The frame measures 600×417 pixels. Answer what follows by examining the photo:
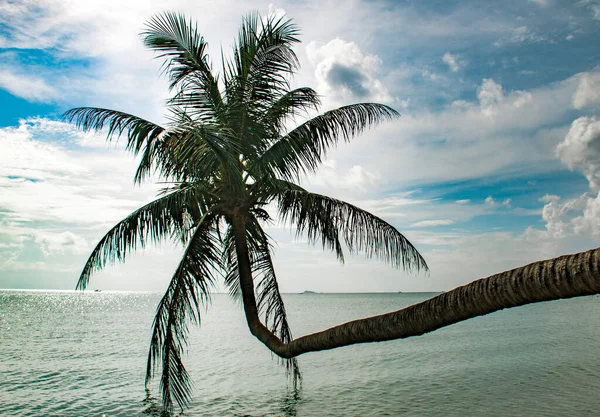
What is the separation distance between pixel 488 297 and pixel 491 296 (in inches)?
1.3

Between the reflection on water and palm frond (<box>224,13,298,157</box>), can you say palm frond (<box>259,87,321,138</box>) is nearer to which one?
palm frond (<box>224,13,298,157</box>)

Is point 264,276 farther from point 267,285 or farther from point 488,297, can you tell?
point 488,297

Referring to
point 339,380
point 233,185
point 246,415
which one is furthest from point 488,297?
point 339,380

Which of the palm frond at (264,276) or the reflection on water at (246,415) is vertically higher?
the palm frond at (264,276)

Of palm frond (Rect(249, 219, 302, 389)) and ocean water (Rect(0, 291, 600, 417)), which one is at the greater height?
palm frond (Rect(249, 219, 302, 389))

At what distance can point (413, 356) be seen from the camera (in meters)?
21.1

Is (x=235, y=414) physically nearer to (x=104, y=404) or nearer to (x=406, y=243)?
(x=104, y=404)

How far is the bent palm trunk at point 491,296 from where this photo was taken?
258cm

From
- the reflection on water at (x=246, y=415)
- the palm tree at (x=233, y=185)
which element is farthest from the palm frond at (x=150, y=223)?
the reflection on water at (x=246, y=415)

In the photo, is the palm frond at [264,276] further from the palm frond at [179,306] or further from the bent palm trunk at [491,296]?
the bent palm trunk at [491,296]

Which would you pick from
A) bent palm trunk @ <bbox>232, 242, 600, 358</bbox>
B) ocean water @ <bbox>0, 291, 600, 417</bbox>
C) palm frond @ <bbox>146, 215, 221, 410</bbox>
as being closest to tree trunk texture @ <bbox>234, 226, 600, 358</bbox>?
bent palm trunk @ <bbox>232, 242, 600, 358</bbox>

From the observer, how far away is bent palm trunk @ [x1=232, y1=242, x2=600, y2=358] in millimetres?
2576

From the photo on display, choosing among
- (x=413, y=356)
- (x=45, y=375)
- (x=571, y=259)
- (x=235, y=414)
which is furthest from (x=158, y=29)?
(x=413, y=356)

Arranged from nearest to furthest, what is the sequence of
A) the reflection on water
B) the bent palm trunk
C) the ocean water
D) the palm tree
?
the bent palm trunk
the palm tree
the reflection on water
the ocean water
